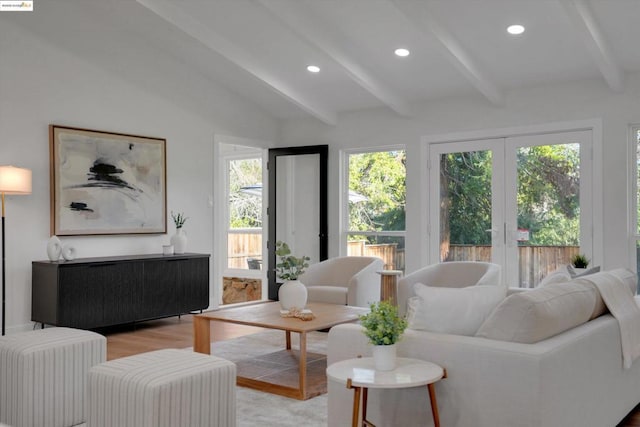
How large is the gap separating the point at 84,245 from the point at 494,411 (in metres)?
4.79

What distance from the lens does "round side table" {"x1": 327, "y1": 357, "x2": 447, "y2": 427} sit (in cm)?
227

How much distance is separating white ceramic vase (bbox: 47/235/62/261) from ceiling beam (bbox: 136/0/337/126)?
7.42 feet

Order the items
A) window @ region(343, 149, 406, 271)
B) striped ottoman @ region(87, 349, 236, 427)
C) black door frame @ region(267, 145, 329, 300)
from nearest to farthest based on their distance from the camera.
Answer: striped ottoman @ region(87, 349, 236, 427) → window @ region(343, 149, 406, 271) → black door frame @ region(267, 145, 329, 300)

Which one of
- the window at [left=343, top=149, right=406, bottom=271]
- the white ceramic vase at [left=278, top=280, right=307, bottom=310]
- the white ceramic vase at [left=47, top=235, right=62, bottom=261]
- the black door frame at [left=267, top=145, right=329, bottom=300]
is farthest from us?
the black door frame at [left=267, top=145, right=329, bottom=300]

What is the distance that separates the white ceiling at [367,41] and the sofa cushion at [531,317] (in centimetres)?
284

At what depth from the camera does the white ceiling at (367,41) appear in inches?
201

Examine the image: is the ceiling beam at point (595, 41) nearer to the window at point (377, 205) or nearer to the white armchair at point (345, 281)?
the window at point (377, 205)

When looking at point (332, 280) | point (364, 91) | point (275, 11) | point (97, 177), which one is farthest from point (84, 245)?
point (364, 91)

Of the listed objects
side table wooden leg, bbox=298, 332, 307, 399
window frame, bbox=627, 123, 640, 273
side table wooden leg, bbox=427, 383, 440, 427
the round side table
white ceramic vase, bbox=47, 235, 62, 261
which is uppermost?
window frame, bbox=627, 123, 640, 273

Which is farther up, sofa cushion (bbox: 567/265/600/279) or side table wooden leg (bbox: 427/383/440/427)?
sofa cushion (bbox: 567/265/600/279)

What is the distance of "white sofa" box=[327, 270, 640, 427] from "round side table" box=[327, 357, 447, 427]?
8 cm

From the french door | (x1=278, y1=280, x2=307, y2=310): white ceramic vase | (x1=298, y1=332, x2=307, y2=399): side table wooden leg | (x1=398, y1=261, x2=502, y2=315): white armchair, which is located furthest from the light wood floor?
the french door

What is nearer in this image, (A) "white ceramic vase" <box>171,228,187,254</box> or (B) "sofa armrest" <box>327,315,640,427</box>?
(B) "sofa armrest" <box>327,315,640,427</box>

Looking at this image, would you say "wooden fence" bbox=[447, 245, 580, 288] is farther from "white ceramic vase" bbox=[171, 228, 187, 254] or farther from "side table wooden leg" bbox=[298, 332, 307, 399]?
"side table wooden leg" bbox=[298, 332, 307, 399]
